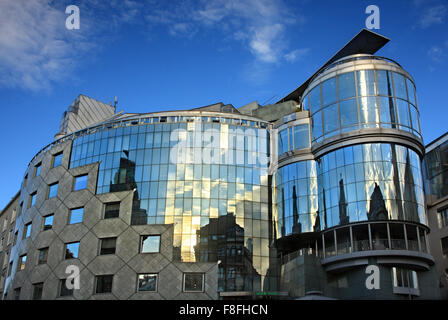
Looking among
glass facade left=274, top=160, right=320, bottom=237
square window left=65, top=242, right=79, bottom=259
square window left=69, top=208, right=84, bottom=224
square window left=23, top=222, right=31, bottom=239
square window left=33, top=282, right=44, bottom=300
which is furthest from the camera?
square window left=23, top=222, right=31, bottom=239

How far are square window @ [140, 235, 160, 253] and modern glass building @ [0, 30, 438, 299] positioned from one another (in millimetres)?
102

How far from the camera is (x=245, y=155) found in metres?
45.4

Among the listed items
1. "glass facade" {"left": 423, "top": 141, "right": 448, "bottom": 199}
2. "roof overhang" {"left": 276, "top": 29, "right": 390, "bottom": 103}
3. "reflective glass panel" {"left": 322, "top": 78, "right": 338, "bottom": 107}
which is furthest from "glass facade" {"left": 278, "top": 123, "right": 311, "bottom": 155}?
"glass facade" {"left": 423, "top": 141, "right": 448, "bottom": 199}

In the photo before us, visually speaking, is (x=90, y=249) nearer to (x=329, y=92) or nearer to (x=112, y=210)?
(x=112, y=210)

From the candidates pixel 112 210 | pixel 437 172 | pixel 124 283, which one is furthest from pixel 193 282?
pixel 437 172

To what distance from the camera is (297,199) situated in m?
41.5

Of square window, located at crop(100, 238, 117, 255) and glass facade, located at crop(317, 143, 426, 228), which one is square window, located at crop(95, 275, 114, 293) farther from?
glass facade, located at crop(317, 143, 426, 228)

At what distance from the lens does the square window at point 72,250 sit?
44025 millimetres

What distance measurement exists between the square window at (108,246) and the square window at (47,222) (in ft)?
25.8

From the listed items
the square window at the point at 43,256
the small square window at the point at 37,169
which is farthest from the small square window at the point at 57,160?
the square window at the point at 43,256

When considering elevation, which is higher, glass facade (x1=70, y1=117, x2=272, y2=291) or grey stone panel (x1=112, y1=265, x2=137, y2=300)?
glass facade (x1=70, y1=117, x2=272, y2=291)

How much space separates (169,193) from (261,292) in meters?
12.4

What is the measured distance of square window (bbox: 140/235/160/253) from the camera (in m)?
41.6
